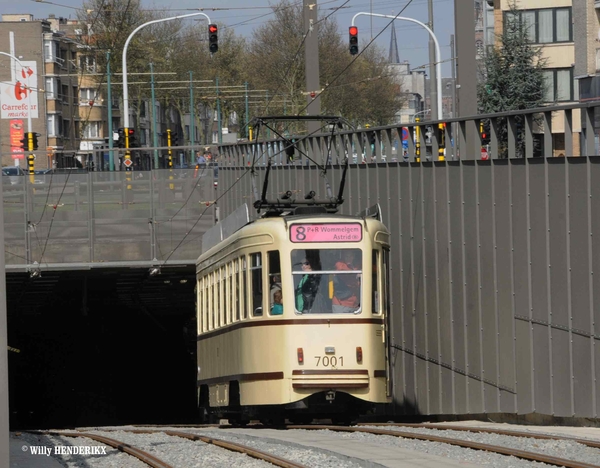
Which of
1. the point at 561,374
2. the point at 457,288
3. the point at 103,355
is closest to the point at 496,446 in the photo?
the point at 561,374

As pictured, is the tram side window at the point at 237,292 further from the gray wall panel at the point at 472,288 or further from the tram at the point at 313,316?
the gray wall panel at the point at 472,288

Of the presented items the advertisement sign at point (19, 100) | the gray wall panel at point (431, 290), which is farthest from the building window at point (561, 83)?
the gray wall panel at point (431, 290)

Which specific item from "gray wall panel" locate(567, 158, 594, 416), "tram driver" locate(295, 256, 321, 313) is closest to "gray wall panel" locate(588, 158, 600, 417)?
"gray wall panel" locate(567, 158, 594, 416)

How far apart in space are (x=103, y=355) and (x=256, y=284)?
3289 cm

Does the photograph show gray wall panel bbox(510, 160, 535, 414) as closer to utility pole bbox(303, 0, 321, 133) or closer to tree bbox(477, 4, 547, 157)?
utility pole bbox(303, 0, 321, 133)

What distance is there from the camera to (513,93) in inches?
1454

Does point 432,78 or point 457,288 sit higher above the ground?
point 432,78

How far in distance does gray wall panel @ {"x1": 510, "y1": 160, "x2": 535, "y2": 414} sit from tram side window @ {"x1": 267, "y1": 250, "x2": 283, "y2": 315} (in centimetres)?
298

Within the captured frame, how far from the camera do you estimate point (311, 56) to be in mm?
26453

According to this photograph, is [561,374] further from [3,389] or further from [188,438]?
[3,389]

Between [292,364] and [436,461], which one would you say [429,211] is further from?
[436,461]

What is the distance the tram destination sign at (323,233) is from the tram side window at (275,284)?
36 cm

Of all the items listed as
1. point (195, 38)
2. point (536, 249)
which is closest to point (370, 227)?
point (536, 249)

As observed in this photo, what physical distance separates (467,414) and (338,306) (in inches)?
126
